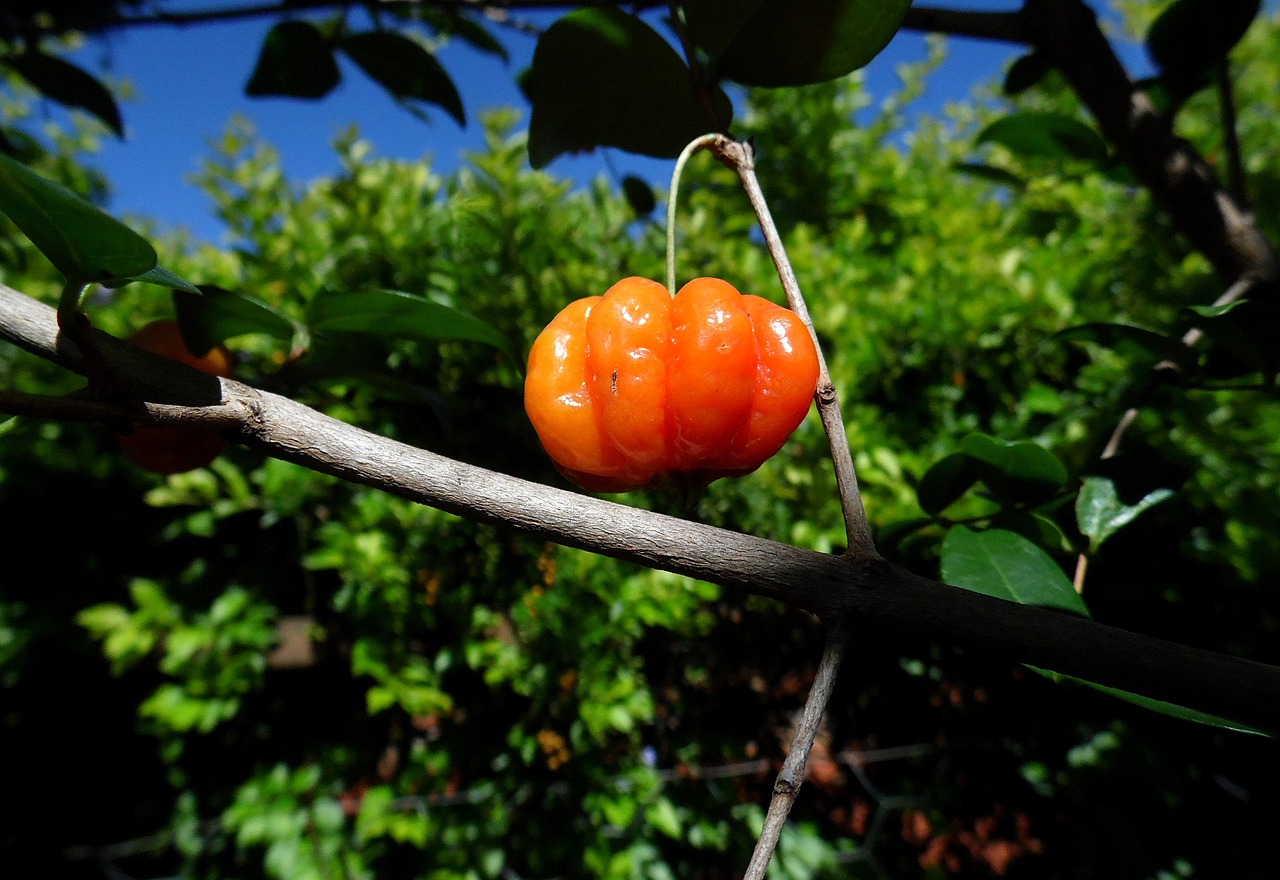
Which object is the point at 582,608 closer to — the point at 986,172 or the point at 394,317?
the point at 394,317

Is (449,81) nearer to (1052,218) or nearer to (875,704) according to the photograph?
(1052,218)

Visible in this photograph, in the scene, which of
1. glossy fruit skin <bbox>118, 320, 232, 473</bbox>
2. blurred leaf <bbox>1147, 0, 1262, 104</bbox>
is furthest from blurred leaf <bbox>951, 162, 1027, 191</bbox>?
glossy fruit skin <bbox>118, 320, 232, 473</bbox>

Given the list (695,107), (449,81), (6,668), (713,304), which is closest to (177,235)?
(6,668)

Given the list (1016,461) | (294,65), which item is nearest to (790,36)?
→ (1016,461)

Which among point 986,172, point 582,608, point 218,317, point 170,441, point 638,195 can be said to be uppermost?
point 986,172

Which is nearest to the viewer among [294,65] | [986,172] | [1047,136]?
[1047,136]
